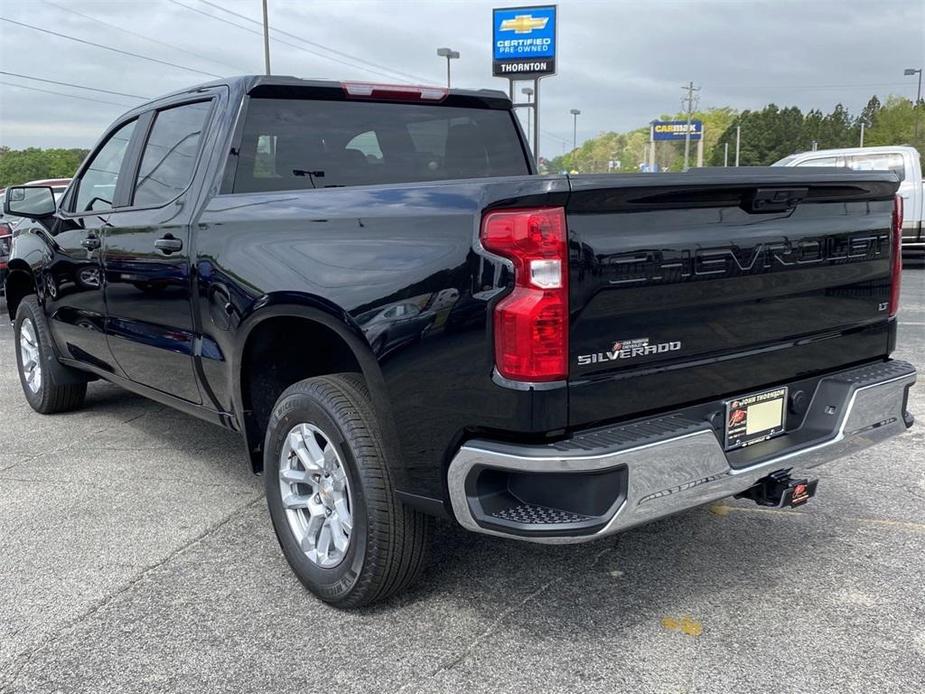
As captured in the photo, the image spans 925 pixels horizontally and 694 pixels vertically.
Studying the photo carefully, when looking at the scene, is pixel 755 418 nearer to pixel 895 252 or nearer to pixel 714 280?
pixel 714 280

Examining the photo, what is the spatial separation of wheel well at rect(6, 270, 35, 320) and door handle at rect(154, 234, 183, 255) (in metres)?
2.37

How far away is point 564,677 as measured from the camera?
103 inches

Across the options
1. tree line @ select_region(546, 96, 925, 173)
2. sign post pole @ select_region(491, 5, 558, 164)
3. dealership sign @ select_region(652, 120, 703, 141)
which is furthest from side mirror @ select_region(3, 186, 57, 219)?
dealership sign @ select_region(652, 120, 703, 141)

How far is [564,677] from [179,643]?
1271 mm

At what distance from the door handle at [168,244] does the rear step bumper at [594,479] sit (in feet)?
6.13

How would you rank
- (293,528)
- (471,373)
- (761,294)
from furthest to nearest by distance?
(293,528) → (761,294) → (471,373)

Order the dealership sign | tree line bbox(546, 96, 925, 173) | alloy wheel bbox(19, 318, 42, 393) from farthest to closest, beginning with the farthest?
the dealership sign
tree line bbox(546, 96, 925, 173)
alloy wheel bbox(19, 318, 42, 393)

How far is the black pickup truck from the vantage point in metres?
2.41

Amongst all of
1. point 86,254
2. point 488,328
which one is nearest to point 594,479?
point 488,328

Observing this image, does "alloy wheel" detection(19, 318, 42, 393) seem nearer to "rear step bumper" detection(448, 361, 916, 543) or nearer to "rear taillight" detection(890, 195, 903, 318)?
"rear step bumper" detection(448, 361, 916, 543)

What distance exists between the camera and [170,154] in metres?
4.24

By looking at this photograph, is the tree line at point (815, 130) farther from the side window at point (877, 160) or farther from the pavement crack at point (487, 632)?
the pavement crack at point (487, 632)

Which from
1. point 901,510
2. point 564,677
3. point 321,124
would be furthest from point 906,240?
point 564,677

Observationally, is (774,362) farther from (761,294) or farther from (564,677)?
(564,677)
